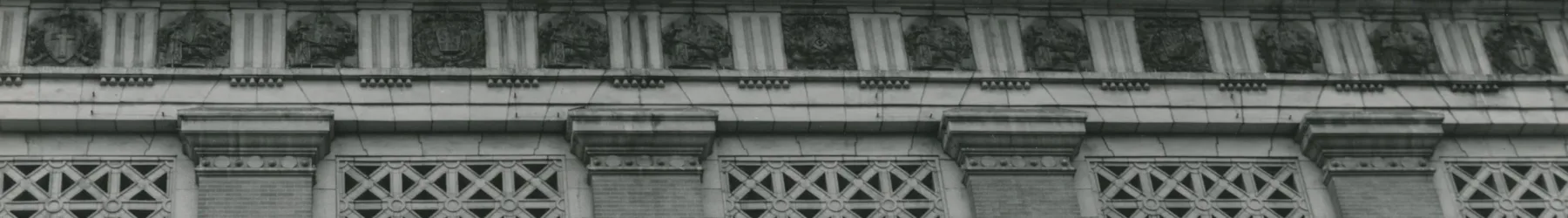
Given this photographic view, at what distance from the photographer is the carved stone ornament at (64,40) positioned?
77.5ft

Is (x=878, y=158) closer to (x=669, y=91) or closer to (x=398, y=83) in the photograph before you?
(x=669, y=91)

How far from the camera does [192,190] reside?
2277 cm

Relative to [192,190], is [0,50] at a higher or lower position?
higher

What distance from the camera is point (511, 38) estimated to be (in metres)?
24.4

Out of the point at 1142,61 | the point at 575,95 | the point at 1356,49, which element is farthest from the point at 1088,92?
the point at 575,95

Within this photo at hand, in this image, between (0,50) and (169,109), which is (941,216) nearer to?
(169,109)

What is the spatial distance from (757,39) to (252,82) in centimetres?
409

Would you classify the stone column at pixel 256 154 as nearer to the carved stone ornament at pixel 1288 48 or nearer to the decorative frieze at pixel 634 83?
the decorative frieze at pixel 634 83

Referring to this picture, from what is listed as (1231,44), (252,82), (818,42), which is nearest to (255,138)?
(252,82)

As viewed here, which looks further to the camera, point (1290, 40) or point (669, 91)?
point (1290, 40)

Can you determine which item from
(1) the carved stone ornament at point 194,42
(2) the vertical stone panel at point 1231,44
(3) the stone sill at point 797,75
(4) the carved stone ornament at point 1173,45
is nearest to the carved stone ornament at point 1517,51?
(3) the stone sill at point 797,75

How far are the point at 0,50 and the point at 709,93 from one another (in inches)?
217

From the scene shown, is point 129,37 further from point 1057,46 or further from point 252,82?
point 1057,46

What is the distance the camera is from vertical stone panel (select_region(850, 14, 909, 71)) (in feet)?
80.7
